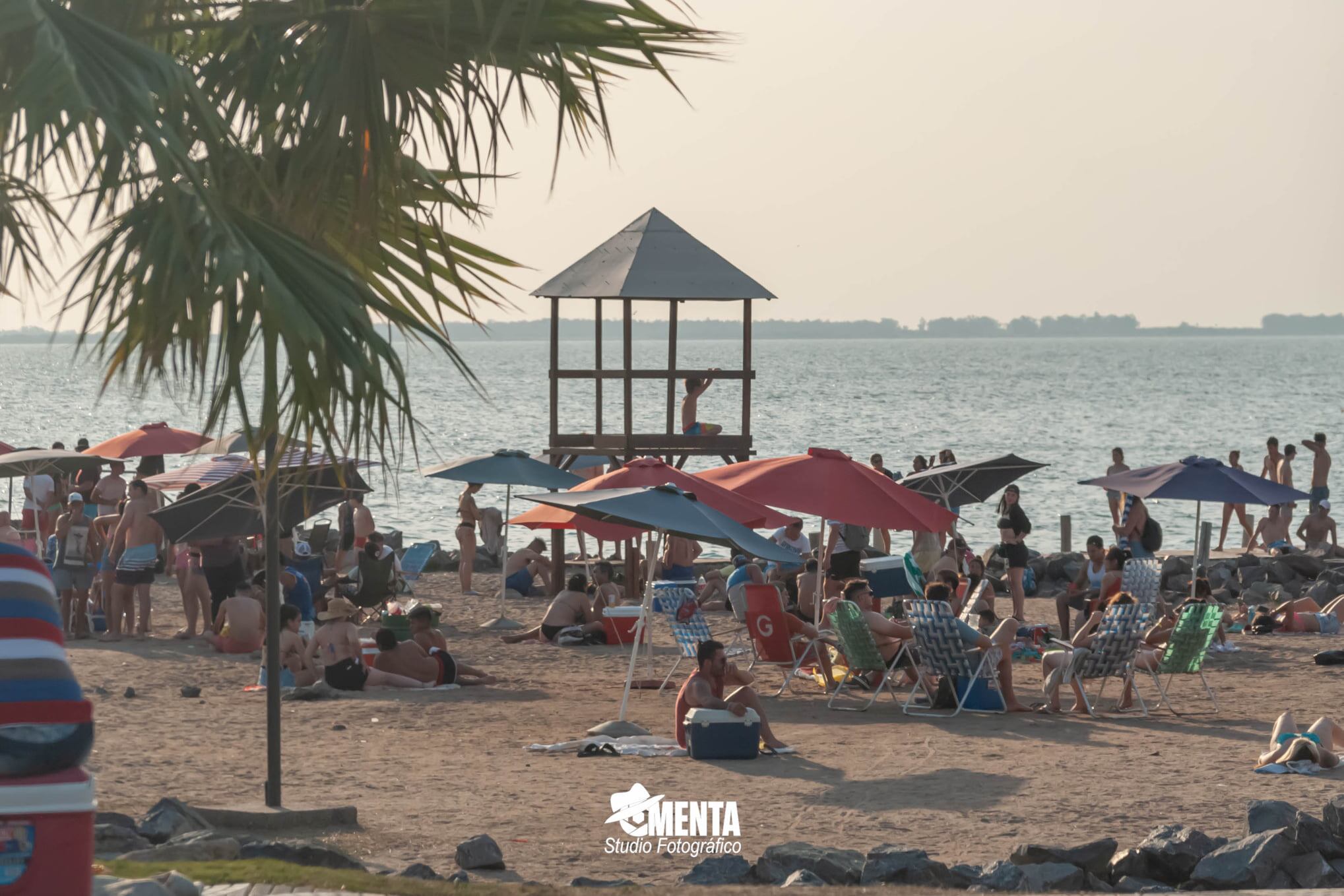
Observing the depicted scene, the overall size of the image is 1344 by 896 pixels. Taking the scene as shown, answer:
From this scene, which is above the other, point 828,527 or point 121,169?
point 121,169

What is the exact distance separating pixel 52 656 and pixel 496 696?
7.95 meters

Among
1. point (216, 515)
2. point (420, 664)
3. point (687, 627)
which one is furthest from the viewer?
point (216, 515)

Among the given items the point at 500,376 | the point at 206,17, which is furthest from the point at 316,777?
the point at 500,376

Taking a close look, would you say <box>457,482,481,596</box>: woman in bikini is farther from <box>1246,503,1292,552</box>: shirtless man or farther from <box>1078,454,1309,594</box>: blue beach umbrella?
<box>1246,503,1292,552</box>: shirtless man

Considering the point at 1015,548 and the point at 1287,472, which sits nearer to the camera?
the point at 1015,548

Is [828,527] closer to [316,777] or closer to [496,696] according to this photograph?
[496,696]

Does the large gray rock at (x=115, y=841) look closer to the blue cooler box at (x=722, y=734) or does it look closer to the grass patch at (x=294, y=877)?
the grass patch at (x=294, y=877)

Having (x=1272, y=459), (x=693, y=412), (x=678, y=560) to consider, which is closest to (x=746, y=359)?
(x=693, y=412)

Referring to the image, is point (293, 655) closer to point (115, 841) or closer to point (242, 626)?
point (242, 626)

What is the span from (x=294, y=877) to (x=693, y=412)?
1506 centimetres

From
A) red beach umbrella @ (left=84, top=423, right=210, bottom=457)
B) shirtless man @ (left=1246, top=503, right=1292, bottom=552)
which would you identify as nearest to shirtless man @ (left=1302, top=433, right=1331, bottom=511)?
shirtless man @ (left=1246, top=503, right=1292, bottom=552)

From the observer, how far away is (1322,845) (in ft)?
22.8

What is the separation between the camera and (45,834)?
14.3ft

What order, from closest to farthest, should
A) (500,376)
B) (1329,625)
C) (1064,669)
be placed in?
(1064,669)
(1329,625)
(500,376)
